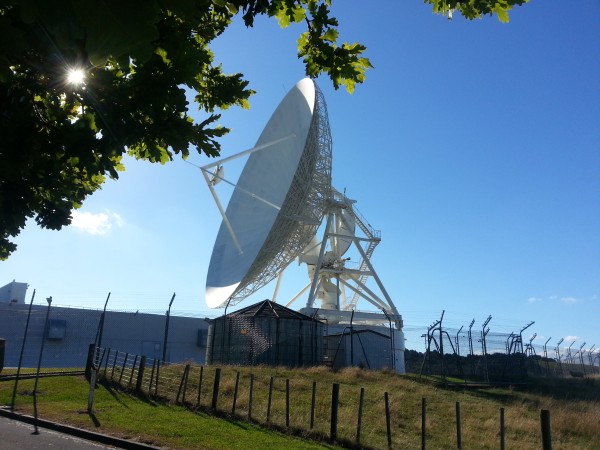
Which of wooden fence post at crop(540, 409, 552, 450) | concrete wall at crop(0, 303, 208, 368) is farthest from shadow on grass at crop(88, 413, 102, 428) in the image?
concrete wall at crop(0, 303, 208, 368)

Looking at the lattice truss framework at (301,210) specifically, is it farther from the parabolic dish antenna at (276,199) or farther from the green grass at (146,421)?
the green grass at (146,421)

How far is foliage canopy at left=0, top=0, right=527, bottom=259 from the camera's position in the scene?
213 centimetres

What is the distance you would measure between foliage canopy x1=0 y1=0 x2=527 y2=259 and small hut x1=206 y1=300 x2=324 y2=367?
2455 cm

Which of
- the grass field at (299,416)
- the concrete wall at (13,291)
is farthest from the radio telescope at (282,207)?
the concrete wall at (13,291)

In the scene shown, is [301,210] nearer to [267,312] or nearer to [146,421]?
[267,312]

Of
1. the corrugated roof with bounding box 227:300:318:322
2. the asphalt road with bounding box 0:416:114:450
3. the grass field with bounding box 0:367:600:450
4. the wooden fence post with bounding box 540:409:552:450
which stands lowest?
the asphalt road with bounding box 0:416:114:450

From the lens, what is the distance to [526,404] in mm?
19203

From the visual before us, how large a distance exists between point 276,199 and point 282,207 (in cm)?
98

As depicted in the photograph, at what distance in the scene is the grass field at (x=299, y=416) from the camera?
11.6 meters

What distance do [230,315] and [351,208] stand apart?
11745 mm

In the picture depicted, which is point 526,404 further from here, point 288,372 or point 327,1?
point 327,1

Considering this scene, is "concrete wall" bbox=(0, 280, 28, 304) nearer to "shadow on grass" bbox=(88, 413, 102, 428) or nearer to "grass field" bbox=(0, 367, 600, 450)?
"grass field" bbox=(0, 367, 600, 450)

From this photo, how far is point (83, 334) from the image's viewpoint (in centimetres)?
4562

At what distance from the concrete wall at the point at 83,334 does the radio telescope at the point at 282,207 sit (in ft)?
33.4
